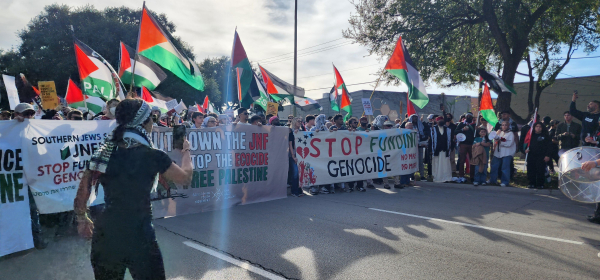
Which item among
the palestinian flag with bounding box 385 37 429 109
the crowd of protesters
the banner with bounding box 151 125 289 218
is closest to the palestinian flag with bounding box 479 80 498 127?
the crowd of protesters

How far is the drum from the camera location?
5.18 metres

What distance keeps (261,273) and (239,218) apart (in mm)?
2608

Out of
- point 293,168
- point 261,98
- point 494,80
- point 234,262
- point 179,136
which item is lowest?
point 234,262

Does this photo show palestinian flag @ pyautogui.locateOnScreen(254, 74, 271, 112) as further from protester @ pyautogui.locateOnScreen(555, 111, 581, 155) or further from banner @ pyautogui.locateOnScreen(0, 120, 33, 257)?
protester @ pyautogui.locateOnScreen(555, 111, 581, 155)

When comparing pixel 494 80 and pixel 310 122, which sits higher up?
pixel 494 80

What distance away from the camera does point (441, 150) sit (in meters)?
10.9

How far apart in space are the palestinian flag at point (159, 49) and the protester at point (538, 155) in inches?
334

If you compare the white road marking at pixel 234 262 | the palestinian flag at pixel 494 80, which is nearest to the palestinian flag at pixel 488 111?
the palestinian flag at pixel 494 80

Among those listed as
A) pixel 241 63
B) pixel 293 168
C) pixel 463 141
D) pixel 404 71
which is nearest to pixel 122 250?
pixel 293 168

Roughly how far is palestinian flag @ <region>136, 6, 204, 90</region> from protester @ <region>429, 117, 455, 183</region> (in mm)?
7218

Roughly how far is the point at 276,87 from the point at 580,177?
10.2 meters

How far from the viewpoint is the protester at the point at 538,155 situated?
9.44 metres

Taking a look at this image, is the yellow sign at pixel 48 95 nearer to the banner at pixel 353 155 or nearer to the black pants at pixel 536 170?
the banner at pixel 353 155

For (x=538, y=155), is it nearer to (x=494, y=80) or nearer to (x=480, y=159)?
(x=480, y=159)
